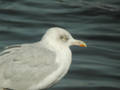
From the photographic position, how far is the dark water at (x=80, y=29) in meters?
10.3

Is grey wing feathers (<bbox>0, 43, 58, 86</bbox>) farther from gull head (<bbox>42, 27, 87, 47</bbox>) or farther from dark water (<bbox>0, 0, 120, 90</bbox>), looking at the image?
dark water (<bbox>0, 0, 120, 90</bbox>)

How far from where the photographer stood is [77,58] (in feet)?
36.9

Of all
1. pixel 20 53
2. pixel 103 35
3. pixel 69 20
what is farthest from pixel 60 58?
pixel 69 20

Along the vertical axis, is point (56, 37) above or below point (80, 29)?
above

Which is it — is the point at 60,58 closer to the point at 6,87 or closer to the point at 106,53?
the point at 6,87

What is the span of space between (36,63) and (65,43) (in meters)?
0.69

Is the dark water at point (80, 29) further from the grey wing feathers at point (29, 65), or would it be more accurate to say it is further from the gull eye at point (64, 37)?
the grey wing feathers at point (29, 65)

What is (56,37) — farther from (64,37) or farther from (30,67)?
(30,67)

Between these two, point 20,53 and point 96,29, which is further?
point 96,29

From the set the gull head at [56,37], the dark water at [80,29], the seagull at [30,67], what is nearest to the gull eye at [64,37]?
the gull head at [56,37]

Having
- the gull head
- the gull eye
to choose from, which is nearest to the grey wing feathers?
the gull head

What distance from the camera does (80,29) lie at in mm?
13500

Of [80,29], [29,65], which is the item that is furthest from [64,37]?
[80,29]

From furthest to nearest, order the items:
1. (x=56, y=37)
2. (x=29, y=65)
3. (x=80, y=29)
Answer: (x=80, y=29) < (x=56, y=37) < (x=29, y=65)
